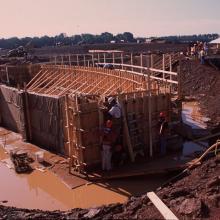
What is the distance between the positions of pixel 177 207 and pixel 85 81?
44.2 ft

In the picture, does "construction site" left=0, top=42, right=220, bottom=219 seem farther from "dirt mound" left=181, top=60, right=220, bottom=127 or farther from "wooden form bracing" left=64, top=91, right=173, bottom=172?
"dirt mound" left=181, top=60, right=220, bottom=127

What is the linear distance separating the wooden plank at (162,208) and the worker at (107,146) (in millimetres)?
4585

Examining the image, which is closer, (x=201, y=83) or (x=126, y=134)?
(x=126, y=134)

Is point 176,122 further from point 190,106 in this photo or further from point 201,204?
point 201,204

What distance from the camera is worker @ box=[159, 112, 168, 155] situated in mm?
13617

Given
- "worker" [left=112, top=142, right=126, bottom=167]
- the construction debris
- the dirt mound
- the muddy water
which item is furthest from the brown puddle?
the dirt mound

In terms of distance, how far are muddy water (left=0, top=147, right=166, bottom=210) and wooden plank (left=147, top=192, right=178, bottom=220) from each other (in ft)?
11.0

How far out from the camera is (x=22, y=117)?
17.8 metres

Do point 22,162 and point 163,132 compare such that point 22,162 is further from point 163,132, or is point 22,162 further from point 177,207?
point 177,207

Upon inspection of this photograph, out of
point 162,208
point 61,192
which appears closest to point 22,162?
point 61,192

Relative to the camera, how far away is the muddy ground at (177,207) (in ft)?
23.3

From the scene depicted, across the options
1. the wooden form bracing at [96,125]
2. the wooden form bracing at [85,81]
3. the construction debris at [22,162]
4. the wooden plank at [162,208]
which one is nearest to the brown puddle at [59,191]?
the construction debris at [22,162]

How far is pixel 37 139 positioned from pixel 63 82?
195 inches

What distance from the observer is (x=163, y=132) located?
13.6m
